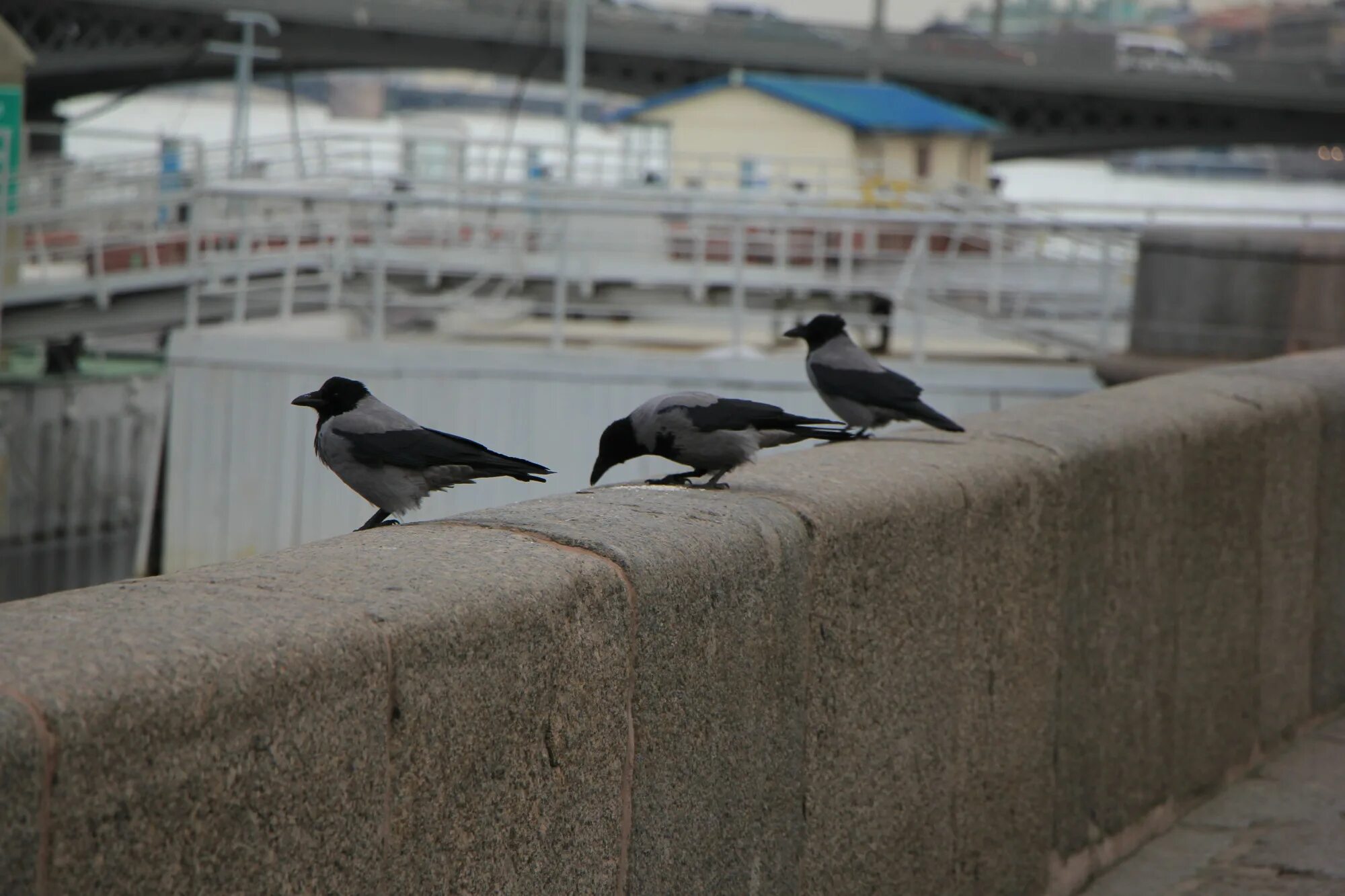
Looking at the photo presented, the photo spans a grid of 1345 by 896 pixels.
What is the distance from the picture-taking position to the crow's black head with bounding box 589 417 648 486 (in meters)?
4.09

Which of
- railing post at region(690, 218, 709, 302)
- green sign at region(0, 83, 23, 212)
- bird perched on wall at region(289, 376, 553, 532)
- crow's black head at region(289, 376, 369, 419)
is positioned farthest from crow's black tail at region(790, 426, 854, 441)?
green sign at region(0, 83, 23, 212)

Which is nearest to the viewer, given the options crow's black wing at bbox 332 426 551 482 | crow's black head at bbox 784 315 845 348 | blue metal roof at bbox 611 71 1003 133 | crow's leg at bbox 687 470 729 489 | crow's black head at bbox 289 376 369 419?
crow's leg at bbox 687 470 729 489

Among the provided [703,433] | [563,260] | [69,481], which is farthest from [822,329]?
[69,481]

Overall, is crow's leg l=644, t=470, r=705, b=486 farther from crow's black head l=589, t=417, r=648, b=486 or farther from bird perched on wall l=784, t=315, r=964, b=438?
bird perched on wall l=784, t=315, r=964, b=438

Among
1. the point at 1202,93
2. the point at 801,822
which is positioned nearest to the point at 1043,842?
the point at 801,822

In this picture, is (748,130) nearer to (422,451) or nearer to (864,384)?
(864,384)

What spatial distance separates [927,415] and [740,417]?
5.06ft

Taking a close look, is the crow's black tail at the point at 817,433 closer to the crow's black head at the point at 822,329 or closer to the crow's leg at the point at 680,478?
the crow's leg at the point at 680,478

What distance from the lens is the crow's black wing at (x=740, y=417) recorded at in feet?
12.5

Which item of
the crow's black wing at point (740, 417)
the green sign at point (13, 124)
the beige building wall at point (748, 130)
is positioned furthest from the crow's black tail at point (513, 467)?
the beige building wall at point (748, 130)

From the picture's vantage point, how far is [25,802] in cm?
162

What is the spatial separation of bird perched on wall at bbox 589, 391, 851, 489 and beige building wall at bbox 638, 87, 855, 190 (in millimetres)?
36604

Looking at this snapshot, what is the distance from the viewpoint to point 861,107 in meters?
41.2

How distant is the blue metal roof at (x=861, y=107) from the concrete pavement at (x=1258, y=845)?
36078mm
